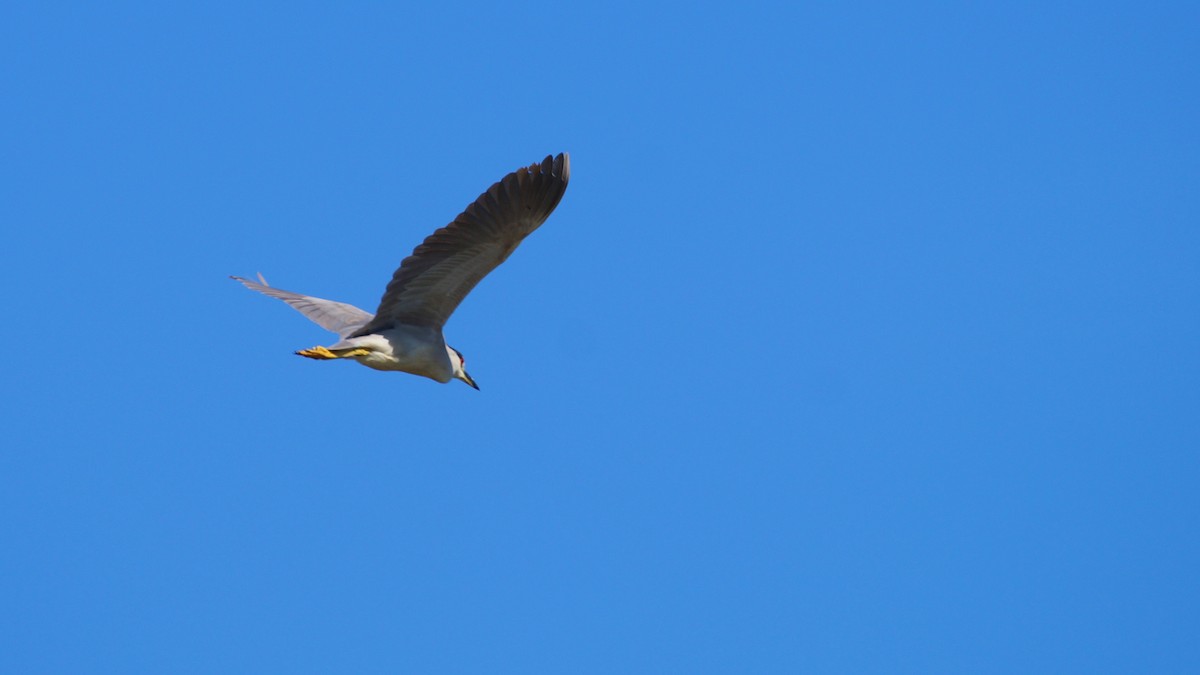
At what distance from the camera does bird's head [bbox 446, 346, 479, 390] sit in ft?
47.6

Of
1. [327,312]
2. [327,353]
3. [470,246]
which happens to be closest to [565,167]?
[470,246]

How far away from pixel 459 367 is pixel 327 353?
8.50ft

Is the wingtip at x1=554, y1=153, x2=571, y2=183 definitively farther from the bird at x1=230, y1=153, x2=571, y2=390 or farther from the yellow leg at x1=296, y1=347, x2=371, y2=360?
the yellow leg at x1=296, y1=347, x2=371, y2=360

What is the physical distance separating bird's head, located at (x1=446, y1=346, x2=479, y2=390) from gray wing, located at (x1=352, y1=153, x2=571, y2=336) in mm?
1124

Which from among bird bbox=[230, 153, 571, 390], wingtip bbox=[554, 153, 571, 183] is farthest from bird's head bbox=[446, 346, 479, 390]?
wingtip bbox=[554, 153, 571, 183]

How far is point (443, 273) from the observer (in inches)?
507

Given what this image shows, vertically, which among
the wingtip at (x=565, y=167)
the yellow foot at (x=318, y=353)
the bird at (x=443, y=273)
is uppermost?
the wingtip at (x=565, y=167)

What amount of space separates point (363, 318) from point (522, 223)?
3.09 m

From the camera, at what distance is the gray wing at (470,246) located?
12.2 metres

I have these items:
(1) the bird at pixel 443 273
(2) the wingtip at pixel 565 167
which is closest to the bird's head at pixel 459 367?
(1) the bird at pixel 443 273

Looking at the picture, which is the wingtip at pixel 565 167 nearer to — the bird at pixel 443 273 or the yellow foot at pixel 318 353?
the bird at pixel 443 273

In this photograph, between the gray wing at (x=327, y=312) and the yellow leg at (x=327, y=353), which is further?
the gray wing at (x=327, y=312)

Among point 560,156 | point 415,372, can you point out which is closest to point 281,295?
point 415,372

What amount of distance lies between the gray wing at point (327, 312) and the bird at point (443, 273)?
6.0 inches
